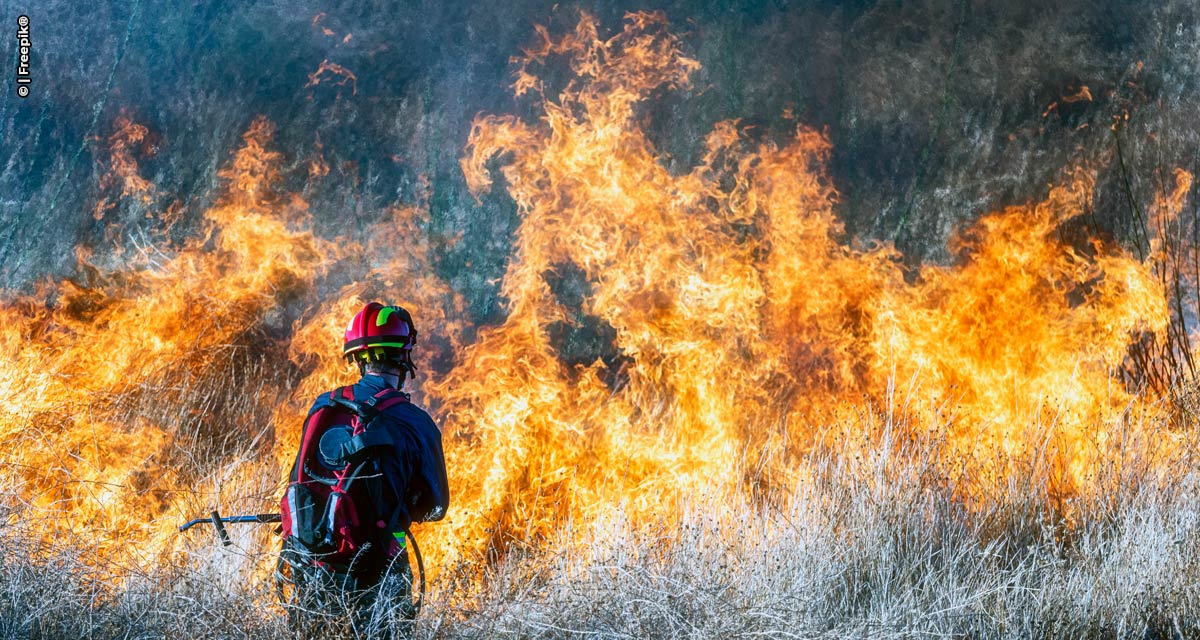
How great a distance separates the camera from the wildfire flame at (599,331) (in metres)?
8.77

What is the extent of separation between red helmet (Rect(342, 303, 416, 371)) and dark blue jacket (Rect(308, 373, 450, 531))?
0.76ft

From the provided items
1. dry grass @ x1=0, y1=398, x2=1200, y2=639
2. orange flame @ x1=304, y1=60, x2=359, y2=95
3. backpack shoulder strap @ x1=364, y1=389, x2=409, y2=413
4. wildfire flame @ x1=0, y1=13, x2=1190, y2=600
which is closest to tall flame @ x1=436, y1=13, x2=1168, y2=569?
wildfire flame @ x1=0, y1=13, x2=1190, y2=600

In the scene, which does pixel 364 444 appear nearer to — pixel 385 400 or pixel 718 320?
pixel 385 400

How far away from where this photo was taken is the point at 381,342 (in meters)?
5.34

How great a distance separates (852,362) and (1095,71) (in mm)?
4633

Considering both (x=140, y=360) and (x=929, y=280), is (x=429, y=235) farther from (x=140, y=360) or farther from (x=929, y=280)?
(x=929, y=280)

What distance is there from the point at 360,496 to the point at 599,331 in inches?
256

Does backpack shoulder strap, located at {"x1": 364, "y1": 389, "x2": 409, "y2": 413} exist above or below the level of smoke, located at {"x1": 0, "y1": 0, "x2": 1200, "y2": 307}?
below

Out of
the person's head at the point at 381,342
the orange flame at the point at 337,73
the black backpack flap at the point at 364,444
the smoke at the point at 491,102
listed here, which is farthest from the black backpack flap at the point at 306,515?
the orange flame at the point at 337,73

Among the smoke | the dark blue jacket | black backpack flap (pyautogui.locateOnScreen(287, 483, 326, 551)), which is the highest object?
the smoke

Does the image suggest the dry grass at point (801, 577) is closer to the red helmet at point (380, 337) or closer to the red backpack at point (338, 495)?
the red backpack at point (338, 495)

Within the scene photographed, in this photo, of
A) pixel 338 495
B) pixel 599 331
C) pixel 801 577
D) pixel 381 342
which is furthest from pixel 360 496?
pixel 599 331

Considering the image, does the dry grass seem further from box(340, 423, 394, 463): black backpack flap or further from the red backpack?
box(340, 423, 394, 463): black backpack flap

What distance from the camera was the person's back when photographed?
4945 mm
